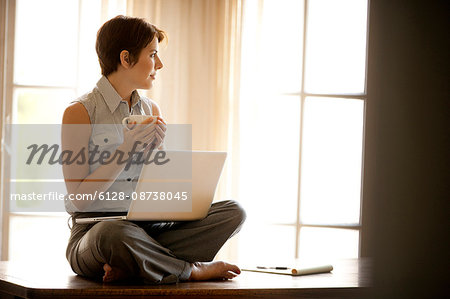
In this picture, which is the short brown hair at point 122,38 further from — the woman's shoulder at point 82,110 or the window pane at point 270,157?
the window pane at point 270,157

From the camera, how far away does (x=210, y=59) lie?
3.05m

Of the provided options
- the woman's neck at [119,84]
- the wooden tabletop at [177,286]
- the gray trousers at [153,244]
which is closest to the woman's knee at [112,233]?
the gray trousers at [153,244]

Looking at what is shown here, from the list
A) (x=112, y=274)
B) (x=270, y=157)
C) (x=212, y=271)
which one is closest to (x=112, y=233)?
(x=112, y=274)

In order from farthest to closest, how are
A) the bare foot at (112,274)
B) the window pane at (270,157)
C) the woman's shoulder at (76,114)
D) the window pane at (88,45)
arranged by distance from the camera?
the window pane at (270,157) → the window pane at (88,45) → the woman's shoulder at (76,114) → the bare foot at (112,274)

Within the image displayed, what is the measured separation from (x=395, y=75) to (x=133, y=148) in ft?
4.51

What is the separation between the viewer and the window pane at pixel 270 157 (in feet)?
10.1

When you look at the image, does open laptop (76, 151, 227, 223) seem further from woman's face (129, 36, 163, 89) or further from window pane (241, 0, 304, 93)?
window pane (241, 0, 304, 93)

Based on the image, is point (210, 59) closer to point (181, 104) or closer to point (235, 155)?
point (181, 104)

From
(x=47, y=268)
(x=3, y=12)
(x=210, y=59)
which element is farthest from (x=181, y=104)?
(x=47, y=268)

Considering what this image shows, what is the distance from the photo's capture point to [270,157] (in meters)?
3.15

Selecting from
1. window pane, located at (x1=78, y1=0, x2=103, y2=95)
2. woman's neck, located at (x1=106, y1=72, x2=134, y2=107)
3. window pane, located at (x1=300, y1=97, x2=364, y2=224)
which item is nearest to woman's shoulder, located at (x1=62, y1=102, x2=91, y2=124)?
woman's neck, located at (x1=106, y1=72, x2=134, y2=107)

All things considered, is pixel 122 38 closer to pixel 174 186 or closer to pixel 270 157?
pixel 174 186

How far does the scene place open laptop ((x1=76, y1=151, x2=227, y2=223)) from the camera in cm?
162

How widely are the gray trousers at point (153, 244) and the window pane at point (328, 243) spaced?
145 centimetres
